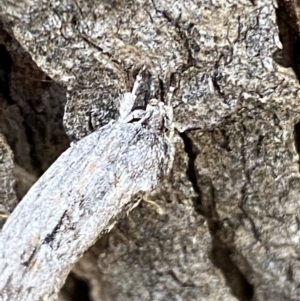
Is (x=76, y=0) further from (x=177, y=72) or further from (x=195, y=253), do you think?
(x=195, y=253)

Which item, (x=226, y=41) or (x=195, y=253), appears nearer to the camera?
(x=226, y=41)

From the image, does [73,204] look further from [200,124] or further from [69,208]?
[200,124]

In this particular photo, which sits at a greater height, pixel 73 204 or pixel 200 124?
pixel 200 124

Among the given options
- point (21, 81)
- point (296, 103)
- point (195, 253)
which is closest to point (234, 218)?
point (195, 253)

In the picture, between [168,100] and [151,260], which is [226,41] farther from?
[151,260]

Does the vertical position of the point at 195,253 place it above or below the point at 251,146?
below

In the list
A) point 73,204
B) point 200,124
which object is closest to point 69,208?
point 73,204
